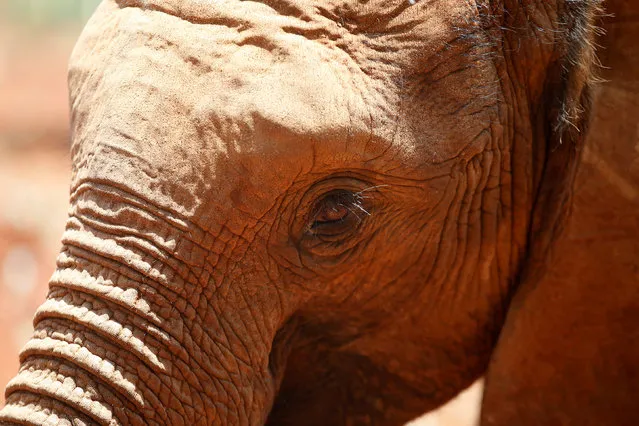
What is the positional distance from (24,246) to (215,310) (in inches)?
107

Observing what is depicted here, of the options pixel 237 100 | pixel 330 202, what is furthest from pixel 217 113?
pixel 330 202

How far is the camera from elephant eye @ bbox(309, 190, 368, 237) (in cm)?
160

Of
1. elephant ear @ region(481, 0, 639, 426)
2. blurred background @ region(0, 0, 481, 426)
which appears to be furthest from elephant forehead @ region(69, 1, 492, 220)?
blurred background @ region(0, 0, 481, 426)

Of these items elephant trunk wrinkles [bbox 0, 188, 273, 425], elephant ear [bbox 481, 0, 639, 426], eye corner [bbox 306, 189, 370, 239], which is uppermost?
elephant trunk wrinkles [bbox 0, 188, 273, 425]

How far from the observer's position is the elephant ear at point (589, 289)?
158cm

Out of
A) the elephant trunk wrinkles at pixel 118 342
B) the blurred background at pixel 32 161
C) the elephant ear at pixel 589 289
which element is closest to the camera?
the elephant trunk wrinkles at pixel 118 342

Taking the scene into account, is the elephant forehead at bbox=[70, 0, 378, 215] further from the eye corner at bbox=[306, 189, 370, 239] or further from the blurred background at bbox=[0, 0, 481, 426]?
the blurred background at bbox=[0, 0, 481, 426]

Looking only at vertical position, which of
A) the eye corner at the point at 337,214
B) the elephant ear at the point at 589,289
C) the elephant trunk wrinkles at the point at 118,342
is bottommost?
the elephant ear at the point at 589,289

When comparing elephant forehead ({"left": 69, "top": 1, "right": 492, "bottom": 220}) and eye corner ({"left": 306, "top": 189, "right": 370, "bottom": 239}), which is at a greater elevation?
elephant forehead ({"left": 69, "top": 1, "right": 492, "bottom": 220})

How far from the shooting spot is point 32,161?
543 centimetres

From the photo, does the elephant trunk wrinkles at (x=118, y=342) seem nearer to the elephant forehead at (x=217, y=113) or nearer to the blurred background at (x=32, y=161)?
the elephant forehead at (x=217, y=113)

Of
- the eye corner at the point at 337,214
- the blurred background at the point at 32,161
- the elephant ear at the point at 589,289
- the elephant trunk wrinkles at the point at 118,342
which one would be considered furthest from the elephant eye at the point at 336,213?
the blurred background at the point at 32,161

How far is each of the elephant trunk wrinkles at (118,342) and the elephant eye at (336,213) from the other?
0.21 metres

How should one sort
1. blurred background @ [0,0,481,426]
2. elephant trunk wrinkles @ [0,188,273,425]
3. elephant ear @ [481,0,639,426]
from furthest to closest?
1. blurred background @ [0,0,481,426]
2. elephant ear @ [481,0,639,426]
3. elephant trunk wrinkles @ [0,188,273,425]
